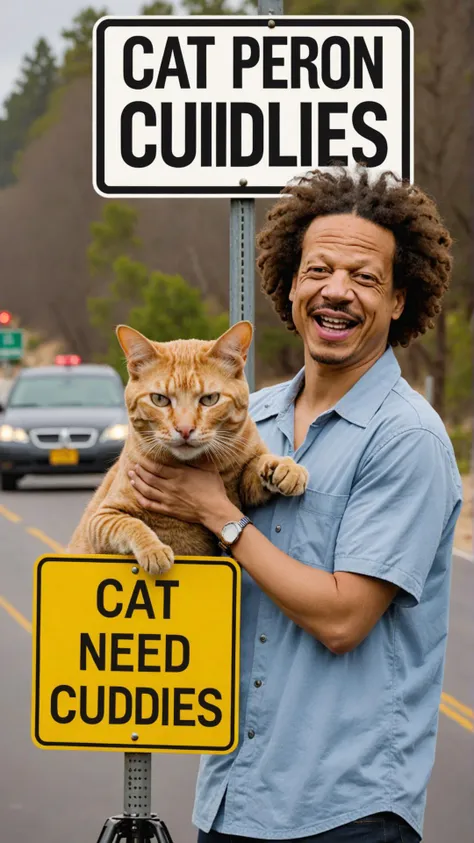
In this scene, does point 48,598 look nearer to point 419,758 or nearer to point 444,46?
point 419,758

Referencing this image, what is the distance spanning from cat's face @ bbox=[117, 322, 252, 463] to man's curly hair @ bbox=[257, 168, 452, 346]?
0.27 meters

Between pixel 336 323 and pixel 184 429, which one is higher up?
pixel 336 323

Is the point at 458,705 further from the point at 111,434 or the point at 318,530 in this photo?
the point at 111,434

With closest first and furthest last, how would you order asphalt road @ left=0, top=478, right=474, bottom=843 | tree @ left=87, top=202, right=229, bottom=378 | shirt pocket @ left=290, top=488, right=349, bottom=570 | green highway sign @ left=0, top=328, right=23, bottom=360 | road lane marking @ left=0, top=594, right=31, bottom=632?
shirt pocket @ left=290, top=488, right=349, bottom=570 < asphalt road @ left=0, top=478, right=474, bottom=843 < road lane marking @ left=0, top=594, right=31, bottom=632 < tree @ left=87, top=202, right=229, bottom=378 < green highway sign @ left=0, top=328, right=23, bottom=360

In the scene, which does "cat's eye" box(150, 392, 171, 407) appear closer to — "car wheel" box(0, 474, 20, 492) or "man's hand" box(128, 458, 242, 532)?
"man's hand" box(128, 458, 242, 532)

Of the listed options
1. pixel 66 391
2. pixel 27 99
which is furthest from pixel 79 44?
pixel 66 391

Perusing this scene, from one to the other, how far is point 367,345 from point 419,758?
922mm

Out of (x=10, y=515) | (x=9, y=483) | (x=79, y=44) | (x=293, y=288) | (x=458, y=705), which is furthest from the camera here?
(x=79, y=44)

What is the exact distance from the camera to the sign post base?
370cm

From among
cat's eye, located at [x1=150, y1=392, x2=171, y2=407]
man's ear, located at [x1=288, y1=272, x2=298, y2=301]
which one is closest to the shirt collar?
man's ear, located at [x1=288, y1=272, x2=298, y2=301]

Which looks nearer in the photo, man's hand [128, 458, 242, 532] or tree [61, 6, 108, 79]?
man's hand [128, 458, 242, 532]

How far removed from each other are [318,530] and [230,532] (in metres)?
0.19

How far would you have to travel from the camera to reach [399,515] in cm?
339

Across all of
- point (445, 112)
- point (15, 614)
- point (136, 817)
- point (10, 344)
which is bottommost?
point (15, 614)
